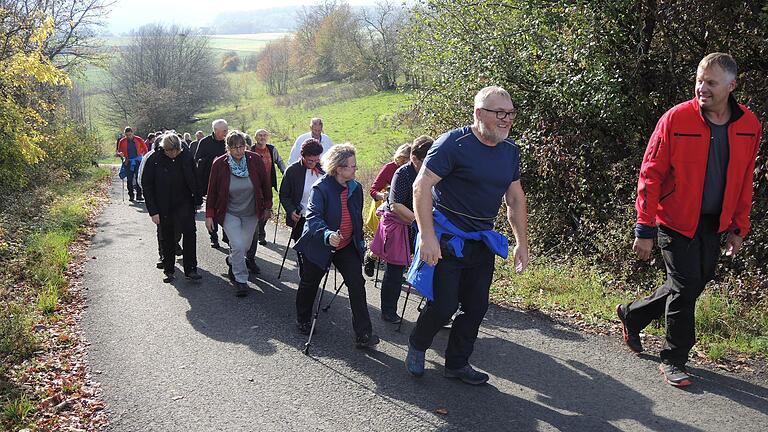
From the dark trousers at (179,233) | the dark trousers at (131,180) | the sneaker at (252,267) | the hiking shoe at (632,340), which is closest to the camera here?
the hiking shoe at (632,340)

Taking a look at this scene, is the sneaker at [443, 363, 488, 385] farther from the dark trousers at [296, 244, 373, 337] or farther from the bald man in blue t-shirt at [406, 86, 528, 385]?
the dark trousers at [296, 244, 373, 337]

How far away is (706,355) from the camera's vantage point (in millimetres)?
5340

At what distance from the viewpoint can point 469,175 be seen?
447cm

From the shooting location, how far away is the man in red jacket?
454 cm

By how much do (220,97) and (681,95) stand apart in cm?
6131

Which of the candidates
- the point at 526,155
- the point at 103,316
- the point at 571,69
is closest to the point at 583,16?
the point at 571,69

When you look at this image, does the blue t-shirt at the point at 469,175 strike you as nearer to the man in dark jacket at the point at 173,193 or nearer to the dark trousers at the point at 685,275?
the dark trousers at the point at 685,275

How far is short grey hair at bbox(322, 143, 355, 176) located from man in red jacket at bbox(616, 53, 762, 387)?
2568 millimetres

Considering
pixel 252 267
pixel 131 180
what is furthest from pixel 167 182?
pixel 131 180

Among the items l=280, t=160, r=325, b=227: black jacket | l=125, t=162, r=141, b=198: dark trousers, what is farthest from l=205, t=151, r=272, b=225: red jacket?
l=125, t=162, r=141, b=198: dark trousers

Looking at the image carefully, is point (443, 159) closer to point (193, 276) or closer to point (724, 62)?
point (724, 62)

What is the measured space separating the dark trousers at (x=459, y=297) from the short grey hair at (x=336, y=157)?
1.66 meters

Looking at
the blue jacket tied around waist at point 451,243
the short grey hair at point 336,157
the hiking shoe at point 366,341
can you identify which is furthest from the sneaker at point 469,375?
the short grey hair at point 336,157

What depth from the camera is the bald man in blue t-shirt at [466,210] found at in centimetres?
441
